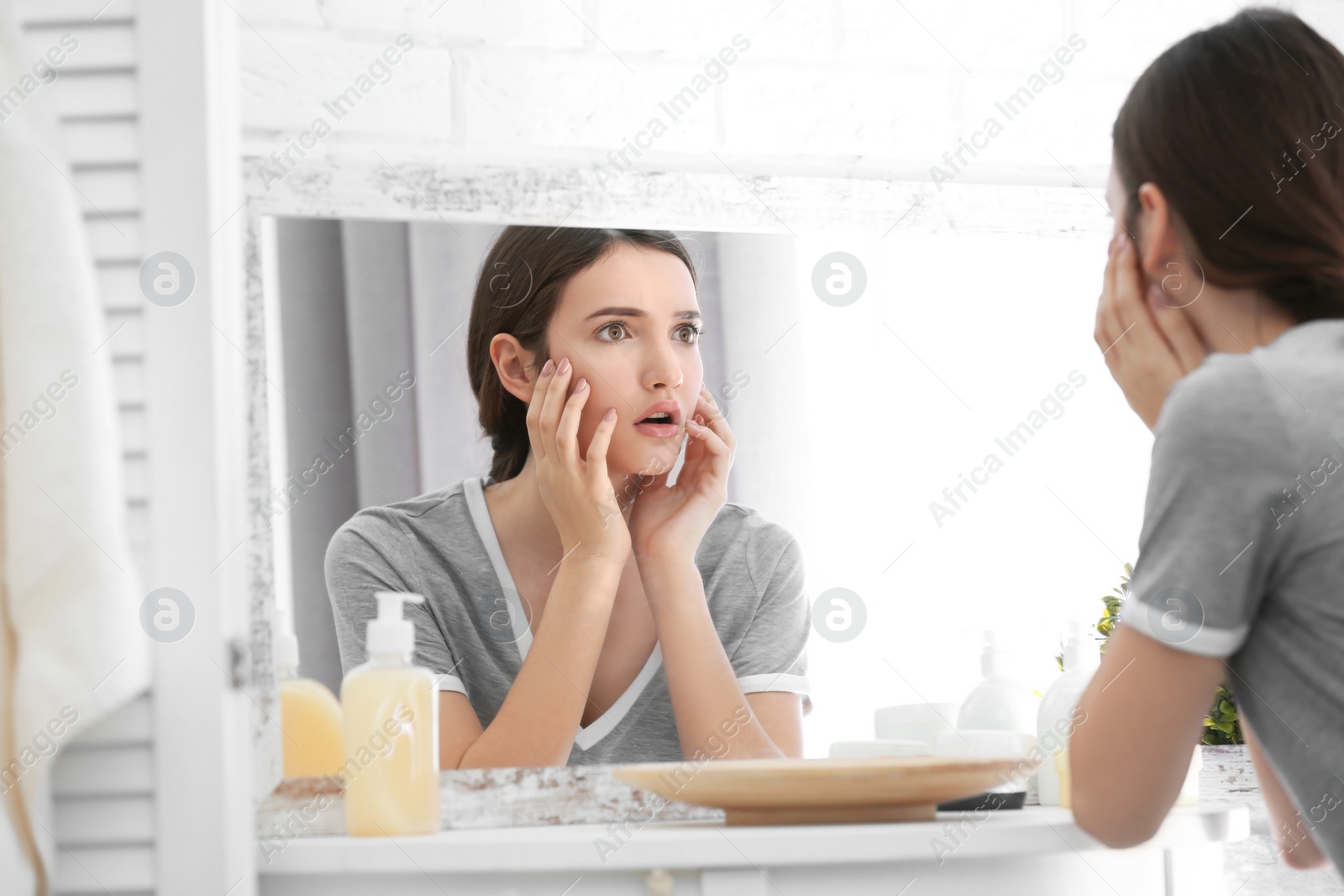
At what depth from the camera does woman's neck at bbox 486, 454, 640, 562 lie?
3.14 feet

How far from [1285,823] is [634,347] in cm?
62

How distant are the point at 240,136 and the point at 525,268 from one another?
10.5 inches

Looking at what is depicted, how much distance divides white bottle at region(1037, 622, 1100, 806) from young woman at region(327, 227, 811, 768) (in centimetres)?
22

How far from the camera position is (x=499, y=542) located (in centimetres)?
96

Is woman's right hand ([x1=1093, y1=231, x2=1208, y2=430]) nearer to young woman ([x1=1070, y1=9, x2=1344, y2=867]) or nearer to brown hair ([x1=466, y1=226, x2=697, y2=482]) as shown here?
young woman ([x1=1070, y1=9, x2=1344, y2=867])

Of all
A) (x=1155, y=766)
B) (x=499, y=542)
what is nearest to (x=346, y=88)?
(x=499, y=542)

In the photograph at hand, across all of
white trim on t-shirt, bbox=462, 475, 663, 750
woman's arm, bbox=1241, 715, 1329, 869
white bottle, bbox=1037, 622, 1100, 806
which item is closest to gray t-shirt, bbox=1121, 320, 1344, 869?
woman's arm, bbox=1241, 715, 1329, 869

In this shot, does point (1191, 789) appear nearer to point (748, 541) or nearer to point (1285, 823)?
point (1285, 823)

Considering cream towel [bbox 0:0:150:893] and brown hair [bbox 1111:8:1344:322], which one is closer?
cream towel [bbox 0:0:150:893]

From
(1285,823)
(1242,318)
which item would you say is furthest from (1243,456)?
(1285,823)

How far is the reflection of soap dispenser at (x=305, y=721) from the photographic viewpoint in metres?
0.90

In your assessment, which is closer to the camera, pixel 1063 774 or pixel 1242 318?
pixel 1242 318

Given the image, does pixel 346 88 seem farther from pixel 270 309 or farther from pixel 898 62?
pixel 898 62

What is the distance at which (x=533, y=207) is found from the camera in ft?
3.22
